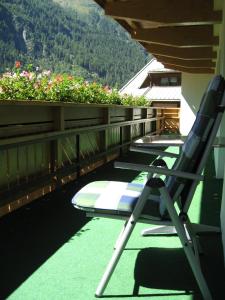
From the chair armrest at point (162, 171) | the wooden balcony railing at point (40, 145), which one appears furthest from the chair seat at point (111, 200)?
the wooden balcony railing at point (40, 145)

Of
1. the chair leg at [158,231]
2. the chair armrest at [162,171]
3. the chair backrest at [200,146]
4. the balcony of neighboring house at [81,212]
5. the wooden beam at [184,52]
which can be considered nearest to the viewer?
the chair armrest at [162,171]

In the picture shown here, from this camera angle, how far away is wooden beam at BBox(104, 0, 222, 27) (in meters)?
5.02

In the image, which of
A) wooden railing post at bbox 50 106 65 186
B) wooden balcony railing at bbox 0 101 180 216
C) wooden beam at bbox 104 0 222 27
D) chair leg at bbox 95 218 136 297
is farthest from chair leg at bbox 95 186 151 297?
wooden beam at bbox 104 0 222 27

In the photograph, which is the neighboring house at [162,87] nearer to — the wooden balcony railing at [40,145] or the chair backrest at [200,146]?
the wooden balcony railing at [40,145]

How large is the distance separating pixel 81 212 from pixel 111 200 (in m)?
1.47

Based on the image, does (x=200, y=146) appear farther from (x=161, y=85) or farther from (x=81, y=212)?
(x=161, y=85)

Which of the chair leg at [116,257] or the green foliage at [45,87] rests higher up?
the green foliage at [45,87]

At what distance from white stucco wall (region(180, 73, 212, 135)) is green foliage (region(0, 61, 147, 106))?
24.4 feet

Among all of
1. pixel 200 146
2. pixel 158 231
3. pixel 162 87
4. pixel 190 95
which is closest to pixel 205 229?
pixel 158 231

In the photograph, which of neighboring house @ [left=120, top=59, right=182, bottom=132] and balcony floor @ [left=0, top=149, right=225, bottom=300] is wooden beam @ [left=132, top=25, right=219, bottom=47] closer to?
balcony floor @ [left=0, top=149, right=225, bottom=300]

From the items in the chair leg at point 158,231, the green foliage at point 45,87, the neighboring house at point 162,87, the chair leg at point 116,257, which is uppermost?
the neighboring house at point 162,87

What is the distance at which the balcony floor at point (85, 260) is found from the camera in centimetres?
213

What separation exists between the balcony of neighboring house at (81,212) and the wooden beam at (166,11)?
0.01 m

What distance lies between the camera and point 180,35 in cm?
670
